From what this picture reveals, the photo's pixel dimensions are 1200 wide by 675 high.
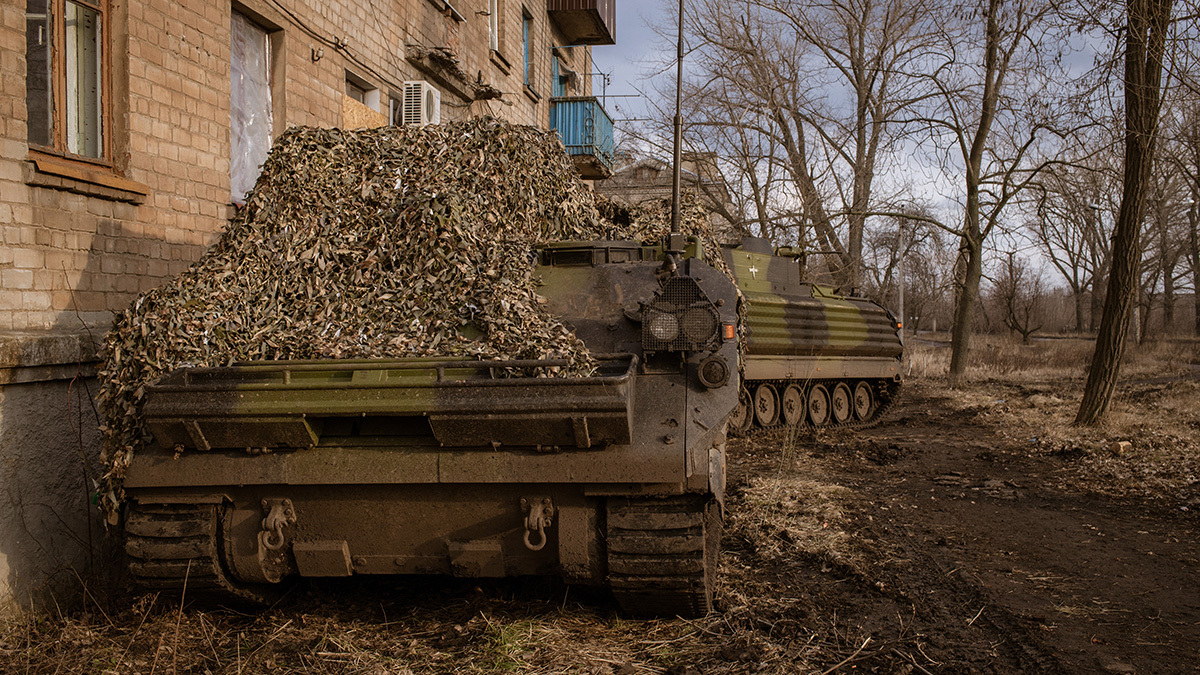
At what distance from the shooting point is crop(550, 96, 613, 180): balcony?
55.6 feet

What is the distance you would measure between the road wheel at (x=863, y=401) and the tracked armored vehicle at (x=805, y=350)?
0.05 ft

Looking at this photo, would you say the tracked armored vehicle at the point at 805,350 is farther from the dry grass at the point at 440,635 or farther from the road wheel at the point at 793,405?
the dry grass at the point at 440,635

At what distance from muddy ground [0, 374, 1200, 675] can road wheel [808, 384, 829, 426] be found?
4950 millimetres

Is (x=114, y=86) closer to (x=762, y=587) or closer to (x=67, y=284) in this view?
(x=67, y=284)

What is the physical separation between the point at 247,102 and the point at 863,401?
29.7ft

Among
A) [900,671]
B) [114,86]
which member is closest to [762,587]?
[900,671]

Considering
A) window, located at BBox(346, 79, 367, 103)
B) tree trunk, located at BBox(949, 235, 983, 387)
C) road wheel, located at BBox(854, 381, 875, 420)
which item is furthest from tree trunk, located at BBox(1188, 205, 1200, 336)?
window, located at BBox(346, 79, 367, 103)

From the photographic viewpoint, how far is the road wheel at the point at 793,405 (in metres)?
11.3

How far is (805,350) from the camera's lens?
10883 millimetres

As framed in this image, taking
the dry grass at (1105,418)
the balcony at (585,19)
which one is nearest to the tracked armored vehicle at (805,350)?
the dry grass at (1105,418)

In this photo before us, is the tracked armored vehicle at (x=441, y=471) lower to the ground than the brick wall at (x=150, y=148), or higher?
lower

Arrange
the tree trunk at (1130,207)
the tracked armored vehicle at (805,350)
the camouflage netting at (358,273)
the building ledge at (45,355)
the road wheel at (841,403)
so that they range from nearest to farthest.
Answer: the camouflage netting at (358,273), the building ledge at (45,355), the tree trunk at (1130,207), the tracked armored vehicle at (805,350), the road wheel at (841,403)

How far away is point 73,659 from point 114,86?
393cm

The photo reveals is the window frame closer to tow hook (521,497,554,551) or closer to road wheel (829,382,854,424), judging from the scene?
tow hook (521,497,554,551)
